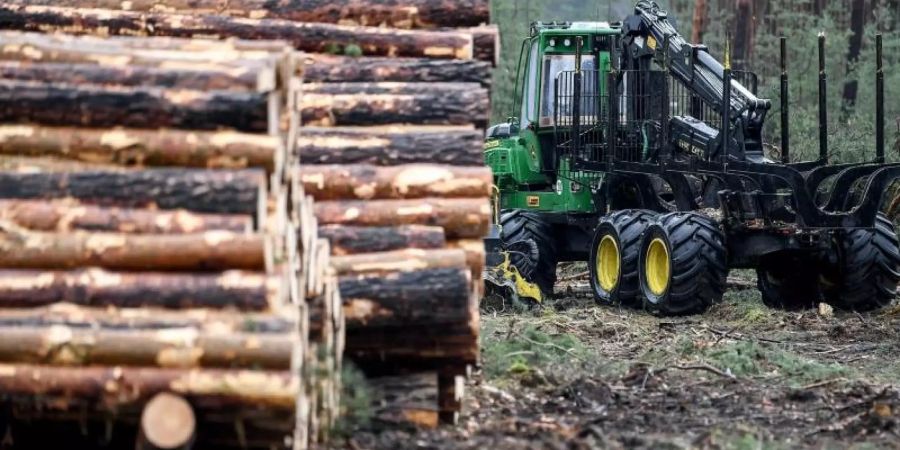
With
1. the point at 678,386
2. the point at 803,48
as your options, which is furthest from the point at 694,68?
the point at 803,48

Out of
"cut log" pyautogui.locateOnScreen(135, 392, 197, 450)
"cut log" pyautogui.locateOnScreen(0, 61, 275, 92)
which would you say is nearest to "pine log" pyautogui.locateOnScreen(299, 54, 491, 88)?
"cut log" pyautogui.locateOnScreen(0, 61, 275, 92)

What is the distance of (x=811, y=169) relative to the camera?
51.9 ft

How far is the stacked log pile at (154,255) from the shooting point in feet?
21.5

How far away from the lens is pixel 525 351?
37.3ft

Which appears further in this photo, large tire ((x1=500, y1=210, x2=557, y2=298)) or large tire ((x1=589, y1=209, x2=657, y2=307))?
large tire ((x1=500, y1=210, x2=557, y2=298))

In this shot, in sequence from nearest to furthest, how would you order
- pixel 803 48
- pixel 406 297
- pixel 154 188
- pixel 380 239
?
pixel 154 188 < pixel 406 297 < pixel 380 239 < pixel 803 48

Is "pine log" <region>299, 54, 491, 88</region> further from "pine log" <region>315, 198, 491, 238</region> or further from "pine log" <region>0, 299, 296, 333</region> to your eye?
"pine log" <region>0, 299, 296, 333</region>

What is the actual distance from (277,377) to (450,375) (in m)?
2.39

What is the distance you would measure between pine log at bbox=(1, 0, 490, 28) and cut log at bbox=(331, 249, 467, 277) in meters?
3.20

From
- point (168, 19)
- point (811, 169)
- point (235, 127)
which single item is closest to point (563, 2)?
point (811, 169)

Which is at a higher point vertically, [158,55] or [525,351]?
[158,55]

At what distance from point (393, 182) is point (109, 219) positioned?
2378mm

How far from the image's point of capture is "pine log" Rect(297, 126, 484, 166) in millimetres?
9211

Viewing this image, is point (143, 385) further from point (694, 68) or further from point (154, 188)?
point (694, 68)
